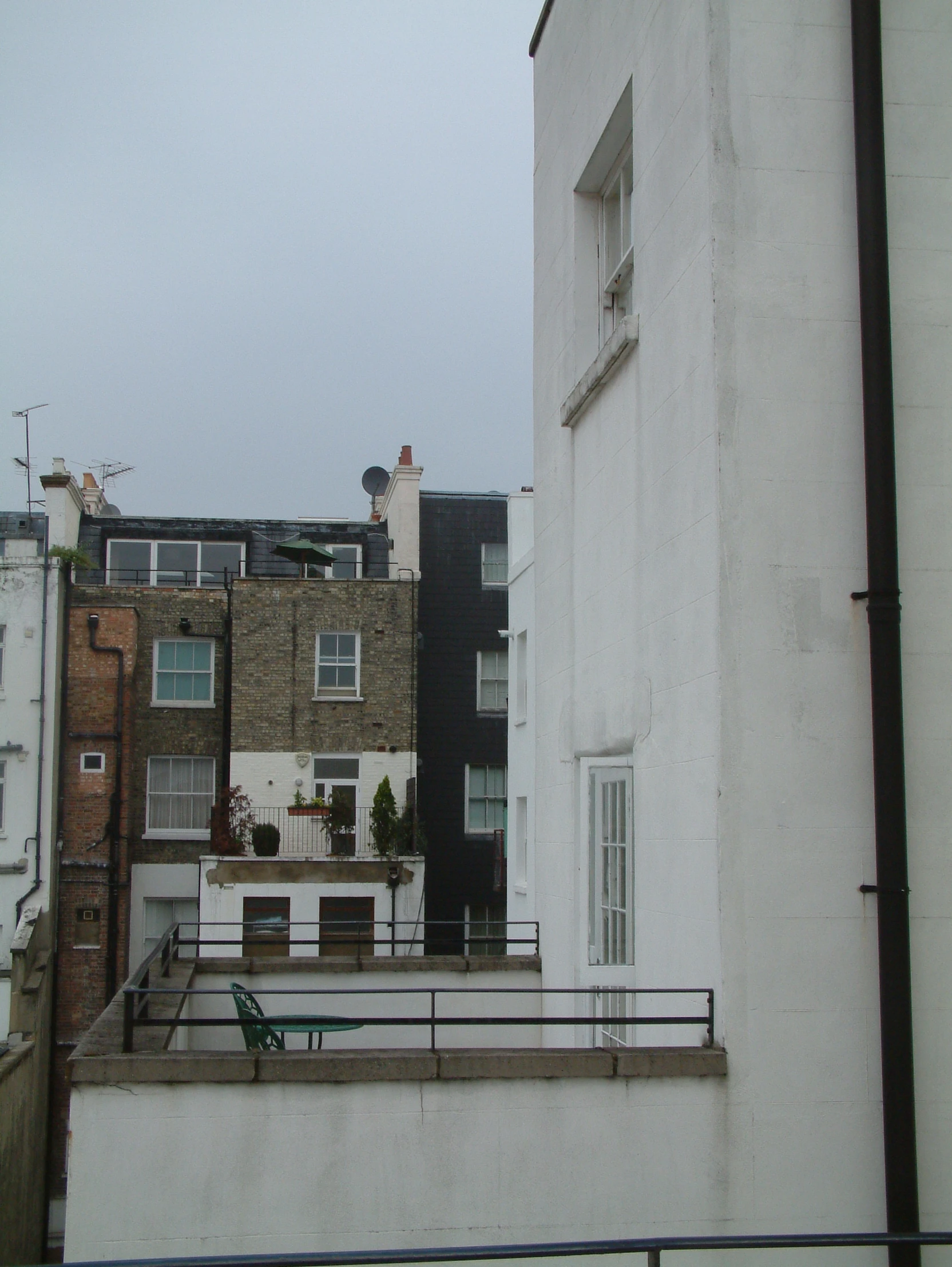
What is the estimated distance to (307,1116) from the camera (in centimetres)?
653

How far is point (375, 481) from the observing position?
3972 cm

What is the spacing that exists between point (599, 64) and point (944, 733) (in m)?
5.38

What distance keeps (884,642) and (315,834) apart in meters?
23.6

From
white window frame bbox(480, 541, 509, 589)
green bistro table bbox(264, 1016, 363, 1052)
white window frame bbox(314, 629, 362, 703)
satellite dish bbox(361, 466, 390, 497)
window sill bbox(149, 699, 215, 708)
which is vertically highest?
satellite dish bbox(361, 466, 390, 497)

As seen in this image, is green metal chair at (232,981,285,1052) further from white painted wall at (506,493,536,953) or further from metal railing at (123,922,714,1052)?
white painted wall at (506,493,536,953)

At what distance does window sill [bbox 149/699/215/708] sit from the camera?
32.9 meters

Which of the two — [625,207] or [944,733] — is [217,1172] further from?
[625,207]

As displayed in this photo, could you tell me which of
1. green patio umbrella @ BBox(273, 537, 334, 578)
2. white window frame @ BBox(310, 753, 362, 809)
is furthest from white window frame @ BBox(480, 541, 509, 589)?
white window frame @ BBox(310, 753, 362, 809)

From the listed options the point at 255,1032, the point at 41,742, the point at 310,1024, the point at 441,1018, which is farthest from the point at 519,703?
the point at 441,1018

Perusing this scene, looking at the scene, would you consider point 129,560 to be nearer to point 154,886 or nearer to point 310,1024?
point 154,886

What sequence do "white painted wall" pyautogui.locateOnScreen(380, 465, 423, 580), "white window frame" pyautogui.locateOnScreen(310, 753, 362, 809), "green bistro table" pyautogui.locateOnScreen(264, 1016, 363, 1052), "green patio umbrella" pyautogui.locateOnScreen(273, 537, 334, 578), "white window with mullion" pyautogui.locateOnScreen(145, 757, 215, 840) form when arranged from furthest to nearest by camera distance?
1. "white painted wall" pyautogui.locateOnScreen(380, 465, 423, 580)
2. "green patio umbrella" pyautogui.locateOnScreen(273, 537, 334, 578)
3. "white window with mullion" pyautogui.locateOnScreen(145, 757, 215, 840)
4. "white window frame" pyautogui.locateOnScreen(310, 753, 362, 809)
5. "green bistro table" pyautogui.locateOnScreen(264, 1016, 363, 1052)

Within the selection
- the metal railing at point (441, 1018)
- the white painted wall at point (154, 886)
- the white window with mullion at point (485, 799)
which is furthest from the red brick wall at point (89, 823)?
the metal railing at point (441, 1018)

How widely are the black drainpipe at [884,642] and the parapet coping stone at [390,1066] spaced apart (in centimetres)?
88

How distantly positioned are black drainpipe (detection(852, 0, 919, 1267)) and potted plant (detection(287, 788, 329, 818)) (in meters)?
23.0
